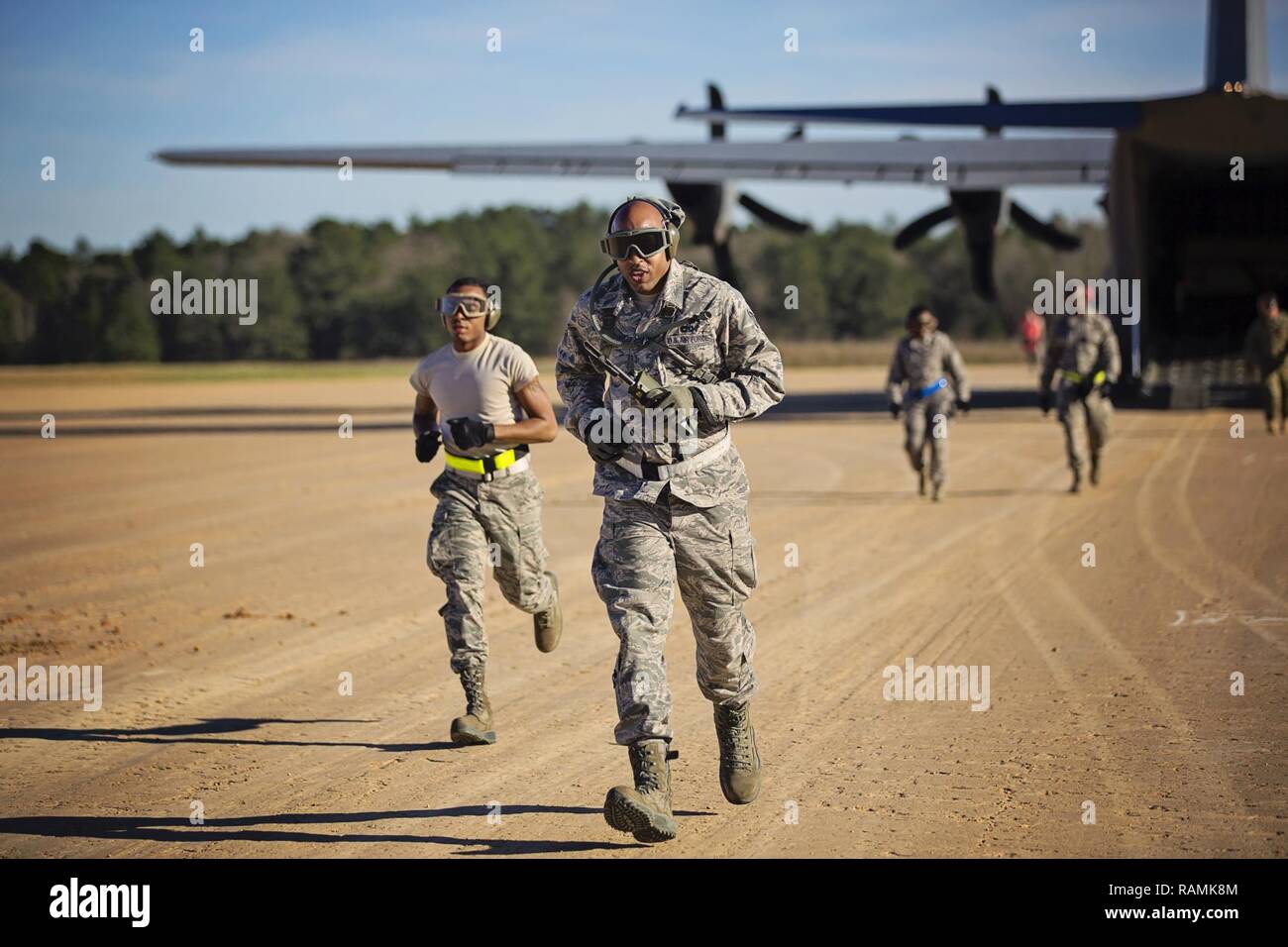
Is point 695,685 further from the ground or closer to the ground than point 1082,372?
closer to the ground

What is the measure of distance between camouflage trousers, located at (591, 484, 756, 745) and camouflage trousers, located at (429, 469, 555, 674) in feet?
4.77

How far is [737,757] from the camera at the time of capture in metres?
5.49

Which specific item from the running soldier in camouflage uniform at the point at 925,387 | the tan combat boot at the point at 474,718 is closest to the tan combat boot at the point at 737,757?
the tan combat boot at the point at 474,718

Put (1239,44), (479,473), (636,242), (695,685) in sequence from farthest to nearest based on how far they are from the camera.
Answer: (1239,44) → (695,685) → (479,473) → (636,242)

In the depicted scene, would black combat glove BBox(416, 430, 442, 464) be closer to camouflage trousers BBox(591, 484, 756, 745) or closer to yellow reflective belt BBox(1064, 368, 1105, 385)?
camouflage trousers BBox(591, 484, 756, 745)

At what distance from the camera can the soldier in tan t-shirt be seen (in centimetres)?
676

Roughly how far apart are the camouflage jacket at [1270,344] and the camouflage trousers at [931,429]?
339 inches

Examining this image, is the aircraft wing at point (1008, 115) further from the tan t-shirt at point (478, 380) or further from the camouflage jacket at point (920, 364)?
the tan t-shirt at point (478, 380)

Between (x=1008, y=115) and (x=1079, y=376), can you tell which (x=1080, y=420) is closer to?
(x=1079, y=376)

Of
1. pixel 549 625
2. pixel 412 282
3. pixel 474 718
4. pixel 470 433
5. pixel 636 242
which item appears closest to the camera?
pixel 636 242

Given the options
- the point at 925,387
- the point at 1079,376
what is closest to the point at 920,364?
the point at 925,387

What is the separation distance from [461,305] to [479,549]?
119cm

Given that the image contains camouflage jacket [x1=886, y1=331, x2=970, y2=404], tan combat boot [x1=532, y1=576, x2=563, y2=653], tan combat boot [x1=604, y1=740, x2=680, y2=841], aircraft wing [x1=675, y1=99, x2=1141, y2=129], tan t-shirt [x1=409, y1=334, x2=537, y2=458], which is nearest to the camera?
tan combat boot [x1=604, y1=740, x2=680, y2=841]

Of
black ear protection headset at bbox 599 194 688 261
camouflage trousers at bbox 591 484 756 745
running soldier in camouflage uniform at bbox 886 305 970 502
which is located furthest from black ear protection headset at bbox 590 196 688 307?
running soldier in camouflage uniform at bbox 886 305 970 502
